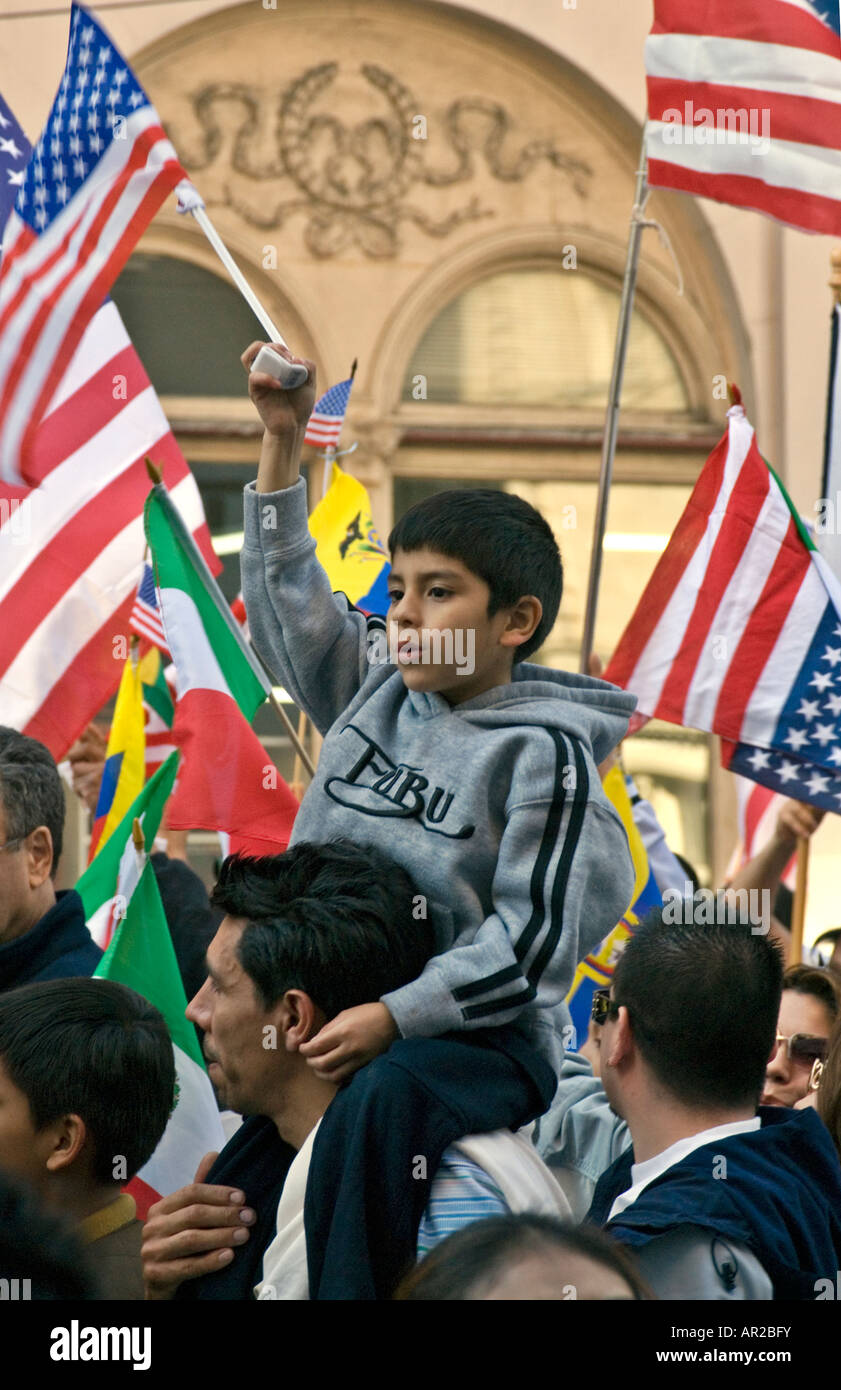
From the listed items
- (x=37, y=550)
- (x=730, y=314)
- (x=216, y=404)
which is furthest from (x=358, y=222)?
(x=37, y=550)

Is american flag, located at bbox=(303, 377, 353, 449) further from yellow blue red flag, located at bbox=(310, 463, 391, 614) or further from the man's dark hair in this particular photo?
the man's dark hair

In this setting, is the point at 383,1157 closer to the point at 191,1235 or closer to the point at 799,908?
the point at 191,1235

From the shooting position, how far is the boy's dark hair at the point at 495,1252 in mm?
1417

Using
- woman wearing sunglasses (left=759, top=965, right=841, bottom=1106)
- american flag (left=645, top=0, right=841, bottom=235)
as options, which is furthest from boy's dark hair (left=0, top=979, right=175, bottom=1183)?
american flag (left=645, top=0, right=841, bottom=235)

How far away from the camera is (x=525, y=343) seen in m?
10.8

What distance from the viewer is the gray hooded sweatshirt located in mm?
2332

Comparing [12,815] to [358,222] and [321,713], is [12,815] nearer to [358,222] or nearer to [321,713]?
[321,713]

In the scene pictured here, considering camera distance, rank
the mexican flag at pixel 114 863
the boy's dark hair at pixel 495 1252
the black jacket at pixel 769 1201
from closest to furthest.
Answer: the boy's dark hair at pixel 495 1252 < the black jacket at pixel 769 1201 < the mexican flag at pixel 114 863

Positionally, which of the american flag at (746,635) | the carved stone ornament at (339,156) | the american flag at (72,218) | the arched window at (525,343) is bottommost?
the american flag at (746,635)

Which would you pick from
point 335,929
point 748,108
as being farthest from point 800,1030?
point 748,108

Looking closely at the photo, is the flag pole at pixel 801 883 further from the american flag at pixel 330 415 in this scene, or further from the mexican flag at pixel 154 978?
the mexican flag at pixel 154 978

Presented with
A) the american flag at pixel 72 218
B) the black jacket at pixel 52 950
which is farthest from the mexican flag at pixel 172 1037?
the american flag at pixel 72 218

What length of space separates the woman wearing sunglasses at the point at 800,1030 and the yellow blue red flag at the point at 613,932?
45 cm

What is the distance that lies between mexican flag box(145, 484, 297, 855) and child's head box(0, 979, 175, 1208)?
58.9 inches
